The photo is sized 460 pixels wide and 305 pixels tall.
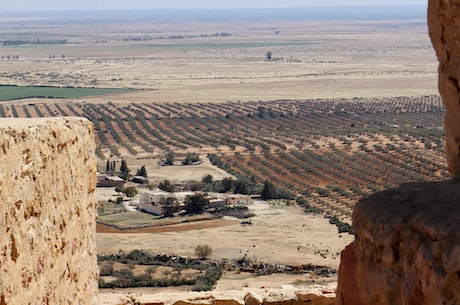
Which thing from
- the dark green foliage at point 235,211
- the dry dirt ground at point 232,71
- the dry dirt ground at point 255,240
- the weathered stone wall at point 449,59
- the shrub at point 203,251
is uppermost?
the weathered stone wall at point 449,59

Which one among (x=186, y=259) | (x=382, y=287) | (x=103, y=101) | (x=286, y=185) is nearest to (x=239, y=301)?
(x=382, y=287)

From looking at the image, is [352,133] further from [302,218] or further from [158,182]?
[302,218]

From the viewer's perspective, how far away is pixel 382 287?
5.84 metres

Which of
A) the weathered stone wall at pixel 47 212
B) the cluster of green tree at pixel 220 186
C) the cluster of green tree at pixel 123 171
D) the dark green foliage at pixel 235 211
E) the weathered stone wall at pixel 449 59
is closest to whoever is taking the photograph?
the weathered stone wall at pixel 47 212

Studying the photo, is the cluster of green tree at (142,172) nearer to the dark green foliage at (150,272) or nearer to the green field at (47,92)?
the dark green foliage at (150,272)

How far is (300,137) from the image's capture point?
6016cm

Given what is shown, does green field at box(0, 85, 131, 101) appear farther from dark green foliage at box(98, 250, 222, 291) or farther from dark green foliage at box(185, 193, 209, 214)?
dark green foliage at box(98, 250, 222, 291)

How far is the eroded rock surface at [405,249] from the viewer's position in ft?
17.0

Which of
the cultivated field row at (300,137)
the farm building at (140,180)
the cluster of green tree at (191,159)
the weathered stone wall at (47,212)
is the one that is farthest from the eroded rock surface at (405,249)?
the cluster of green tree at (191,159)

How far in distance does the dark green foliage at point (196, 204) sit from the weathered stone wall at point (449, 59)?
93.5 ft

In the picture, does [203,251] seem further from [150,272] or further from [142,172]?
[142,172]

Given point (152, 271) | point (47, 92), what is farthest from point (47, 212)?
point (47, 92)

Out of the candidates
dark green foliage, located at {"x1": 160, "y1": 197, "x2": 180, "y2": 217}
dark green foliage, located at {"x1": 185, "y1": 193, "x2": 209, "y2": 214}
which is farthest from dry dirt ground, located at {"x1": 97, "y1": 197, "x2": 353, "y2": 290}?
dark green foliage, located at {"x1": 160, "y1": 197, "x2": 180, "y2": 217}

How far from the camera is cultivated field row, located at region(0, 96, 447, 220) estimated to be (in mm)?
42625
